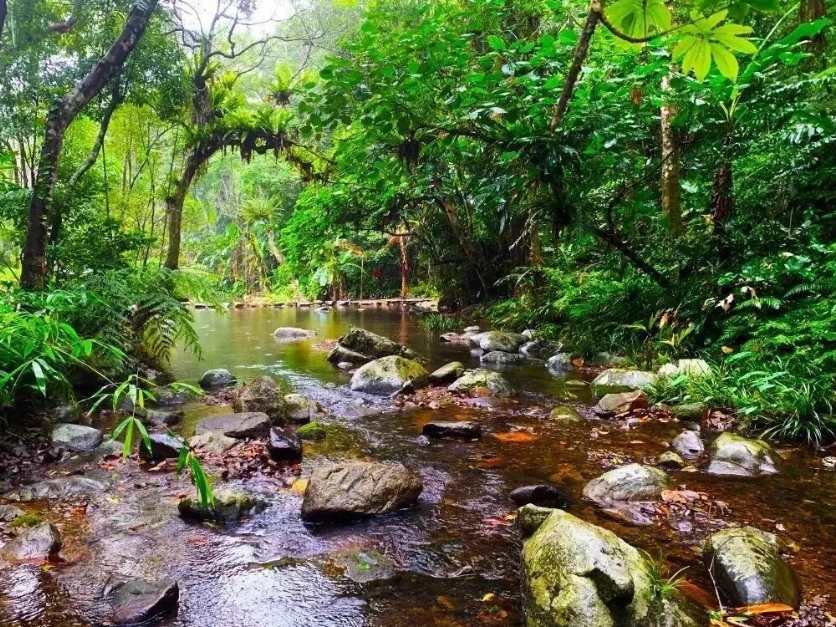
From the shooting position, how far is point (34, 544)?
282 cm

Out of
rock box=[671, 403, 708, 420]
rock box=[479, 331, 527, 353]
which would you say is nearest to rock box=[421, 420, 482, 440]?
rock box=[671, 403, 708, 420]

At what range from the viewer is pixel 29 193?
614 centimetres

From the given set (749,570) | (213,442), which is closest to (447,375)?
(213,442)

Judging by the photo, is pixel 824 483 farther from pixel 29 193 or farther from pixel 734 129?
pixel 29 193

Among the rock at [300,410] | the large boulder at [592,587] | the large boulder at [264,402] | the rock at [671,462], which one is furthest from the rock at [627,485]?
the large boulder at [264,402]

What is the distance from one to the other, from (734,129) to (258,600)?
7345 millimetres

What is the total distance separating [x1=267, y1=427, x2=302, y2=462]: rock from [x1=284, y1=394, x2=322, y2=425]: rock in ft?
3.75

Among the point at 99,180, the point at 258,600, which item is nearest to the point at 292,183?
the point at 99,180

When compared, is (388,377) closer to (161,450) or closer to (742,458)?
(161,450)

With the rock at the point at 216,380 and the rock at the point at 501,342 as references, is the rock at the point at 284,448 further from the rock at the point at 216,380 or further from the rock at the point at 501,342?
the rock at the point at 501,342

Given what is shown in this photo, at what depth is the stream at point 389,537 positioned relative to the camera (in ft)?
8.04

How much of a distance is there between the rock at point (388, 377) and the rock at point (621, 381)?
2404 millimetres

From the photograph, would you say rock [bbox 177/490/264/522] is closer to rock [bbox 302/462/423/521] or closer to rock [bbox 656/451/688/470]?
rock [bbox 302/462/423/521]

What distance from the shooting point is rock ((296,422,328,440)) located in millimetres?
5125
